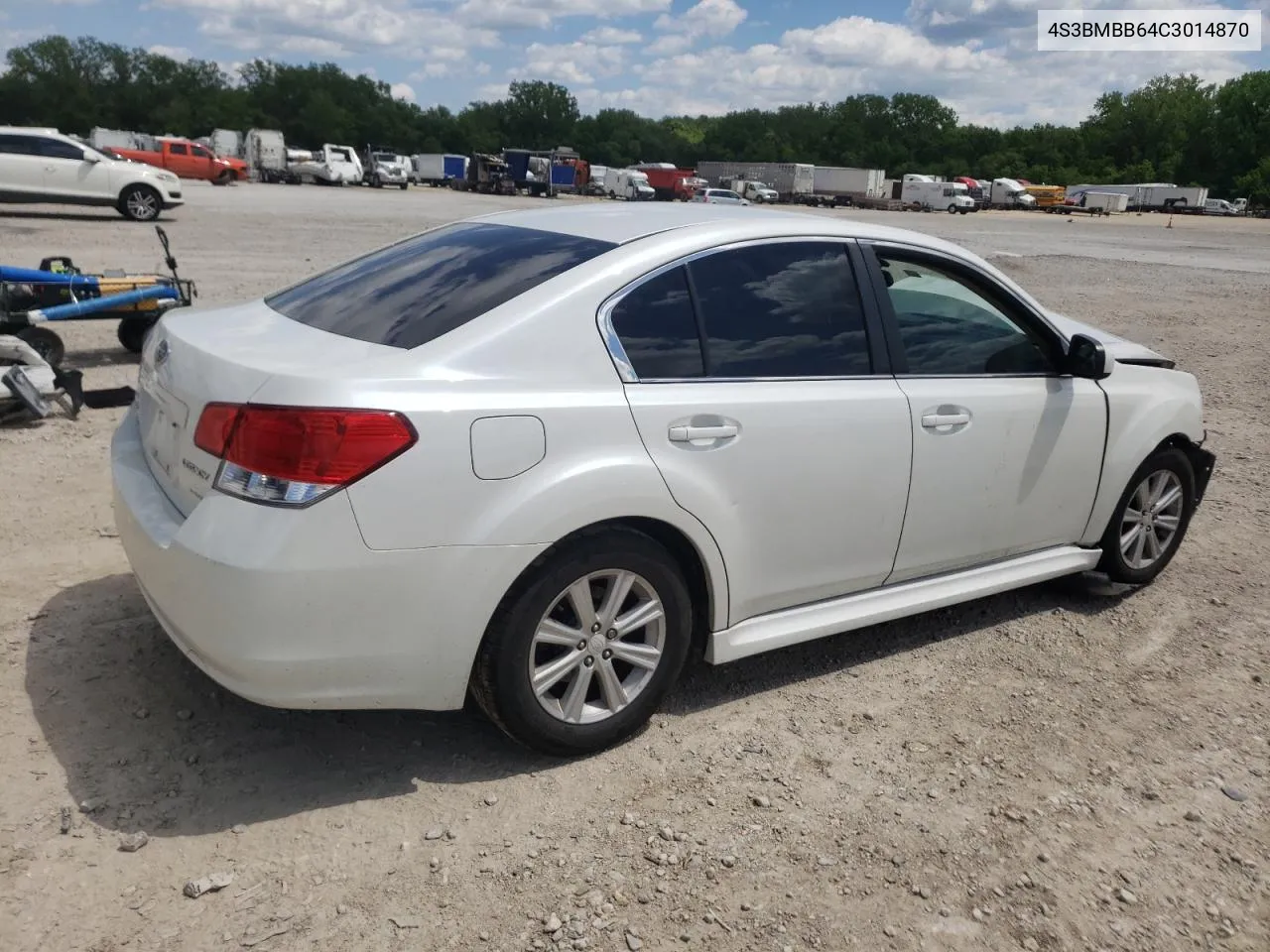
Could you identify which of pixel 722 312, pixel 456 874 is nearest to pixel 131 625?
pixel 456 874

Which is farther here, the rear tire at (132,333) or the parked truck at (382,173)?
the parked truck at (382,173)

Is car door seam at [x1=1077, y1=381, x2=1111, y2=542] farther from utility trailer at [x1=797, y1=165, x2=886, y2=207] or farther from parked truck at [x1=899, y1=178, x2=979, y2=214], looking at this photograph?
utility trailer at [x1=797, y1=165, x2=886, y2=207]

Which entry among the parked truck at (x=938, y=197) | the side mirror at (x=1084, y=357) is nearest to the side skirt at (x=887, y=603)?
the side mirror at (x=1084, y=357)

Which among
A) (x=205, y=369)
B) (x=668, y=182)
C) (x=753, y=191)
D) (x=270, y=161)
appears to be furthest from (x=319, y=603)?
(x=668, y=182)

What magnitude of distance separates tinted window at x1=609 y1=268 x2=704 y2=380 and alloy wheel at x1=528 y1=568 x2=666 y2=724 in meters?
0.67

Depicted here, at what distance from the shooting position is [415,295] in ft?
11.4

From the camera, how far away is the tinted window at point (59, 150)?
2162 cm

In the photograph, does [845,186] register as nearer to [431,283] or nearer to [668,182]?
[668,182]

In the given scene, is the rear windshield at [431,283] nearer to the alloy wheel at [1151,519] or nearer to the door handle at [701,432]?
the door handle at [701,432]

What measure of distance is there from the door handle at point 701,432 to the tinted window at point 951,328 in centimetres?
94

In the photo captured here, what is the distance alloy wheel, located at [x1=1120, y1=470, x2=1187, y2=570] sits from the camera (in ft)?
16.2

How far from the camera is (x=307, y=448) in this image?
2.77 metres

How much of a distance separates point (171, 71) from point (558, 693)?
430ft

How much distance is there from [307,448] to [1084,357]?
317 centimetres
